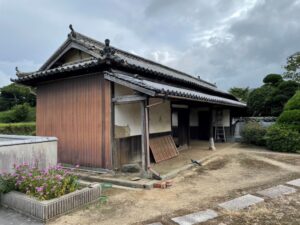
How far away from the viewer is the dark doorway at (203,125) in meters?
14.4

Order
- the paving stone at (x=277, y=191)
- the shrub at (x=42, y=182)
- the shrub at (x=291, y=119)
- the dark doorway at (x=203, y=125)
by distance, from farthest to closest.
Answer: the dark doorway at (x=203, y=125) < the shrub at (x=291, y=119) < the paving stone at (x=277, y=191) < the shrub at (x=42, y=182)

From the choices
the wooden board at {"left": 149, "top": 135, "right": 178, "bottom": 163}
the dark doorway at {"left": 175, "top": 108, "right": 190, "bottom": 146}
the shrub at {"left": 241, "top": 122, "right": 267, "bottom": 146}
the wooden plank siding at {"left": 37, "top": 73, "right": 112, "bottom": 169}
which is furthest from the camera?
the shrub at {"left": 241, "top": 122, "right": 267, "bottom": 146}

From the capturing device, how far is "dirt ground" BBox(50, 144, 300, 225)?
11.9 ft

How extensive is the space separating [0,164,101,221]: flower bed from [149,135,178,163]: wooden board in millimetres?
3707

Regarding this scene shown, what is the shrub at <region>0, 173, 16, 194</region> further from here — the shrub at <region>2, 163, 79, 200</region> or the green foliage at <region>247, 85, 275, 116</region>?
the green foliage at <region>247, 85, 275, 116</region>

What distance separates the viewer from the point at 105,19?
9.78m

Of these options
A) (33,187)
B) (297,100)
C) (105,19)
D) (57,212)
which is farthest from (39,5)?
(297,100)

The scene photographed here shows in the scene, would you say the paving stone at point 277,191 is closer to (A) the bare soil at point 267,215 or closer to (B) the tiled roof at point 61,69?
(A) the bare soil at point 267,215

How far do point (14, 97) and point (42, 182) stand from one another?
110 feet

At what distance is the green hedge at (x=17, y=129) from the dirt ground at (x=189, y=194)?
1390cm

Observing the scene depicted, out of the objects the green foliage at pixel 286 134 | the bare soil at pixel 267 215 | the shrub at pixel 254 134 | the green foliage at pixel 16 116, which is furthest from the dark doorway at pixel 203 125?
the green foliage at pixel 16 116

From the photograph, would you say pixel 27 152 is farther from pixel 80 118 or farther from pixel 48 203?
pixel 80 118

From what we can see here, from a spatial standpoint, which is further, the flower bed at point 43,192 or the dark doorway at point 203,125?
the dark doorway at point 203,125

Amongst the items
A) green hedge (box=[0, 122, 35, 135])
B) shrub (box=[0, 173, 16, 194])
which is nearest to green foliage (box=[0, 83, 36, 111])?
green hedge (box=[0, 122, 35, 135])
